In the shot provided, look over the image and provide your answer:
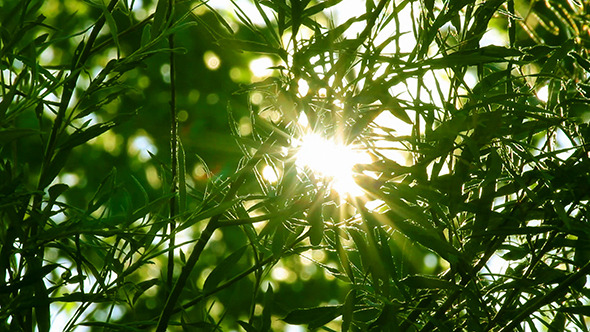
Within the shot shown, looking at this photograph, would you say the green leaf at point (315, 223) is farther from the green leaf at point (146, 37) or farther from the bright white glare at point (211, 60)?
the bright white glare at point (211, 60)

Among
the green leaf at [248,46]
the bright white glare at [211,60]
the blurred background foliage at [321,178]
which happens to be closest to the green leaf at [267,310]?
the blurred background foliage at [321,178]

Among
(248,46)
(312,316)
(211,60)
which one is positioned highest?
(211,60)

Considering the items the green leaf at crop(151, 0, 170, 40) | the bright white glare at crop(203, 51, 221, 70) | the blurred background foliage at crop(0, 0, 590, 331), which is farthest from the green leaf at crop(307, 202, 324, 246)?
the bright white glare at crop(203, 51, 221, 70)

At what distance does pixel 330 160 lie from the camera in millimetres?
387

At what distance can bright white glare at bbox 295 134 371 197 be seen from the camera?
15.3 inches

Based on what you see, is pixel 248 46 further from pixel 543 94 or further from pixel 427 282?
pixel 543 94

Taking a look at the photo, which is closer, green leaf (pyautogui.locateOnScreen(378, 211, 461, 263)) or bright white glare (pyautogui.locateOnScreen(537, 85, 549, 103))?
green leaf (pyautogui.locateOnScreen(378, 211, 461, 263))

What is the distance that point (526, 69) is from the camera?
63cm

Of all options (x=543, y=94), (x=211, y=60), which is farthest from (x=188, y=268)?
(x=211, y=60)

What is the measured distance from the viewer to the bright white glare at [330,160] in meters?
0.39

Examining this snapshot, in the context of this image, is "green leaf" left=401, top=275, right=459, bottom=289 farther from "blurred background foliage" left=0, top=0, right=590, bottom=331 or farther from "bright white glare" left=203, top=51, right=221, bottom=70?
"bright white glare" left=203, top=51, right=221, bottom=70

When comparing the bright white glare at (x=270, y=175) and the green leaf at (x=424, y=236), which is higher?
the bright white glare at (x=270, y=175)

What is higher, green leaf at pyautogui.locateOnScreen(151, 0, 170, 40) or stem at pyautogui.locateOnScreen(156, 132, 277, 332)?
green leaf at pyautogui.locateOnScreen(151, 0, 170, 40)

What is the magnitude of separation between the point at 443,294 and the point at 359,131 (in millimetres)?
Answer: 168
